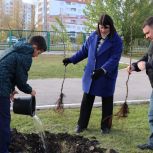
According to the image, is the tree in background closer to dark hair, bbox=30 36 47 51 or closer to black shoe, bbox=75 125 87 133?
black shoe, bbox=75 125 87 133

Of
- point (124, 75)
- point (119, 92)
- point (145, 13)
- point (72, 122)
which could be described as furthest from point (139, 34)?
point (72, 122)

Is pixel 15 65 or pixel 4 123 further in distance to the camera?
pixel 4 123

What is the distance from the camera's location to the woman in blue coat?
6.37m

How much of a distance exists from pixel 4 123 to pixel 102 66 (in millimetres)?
1923

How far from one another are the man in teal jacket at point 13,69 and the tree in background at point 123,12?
2518 centimetres

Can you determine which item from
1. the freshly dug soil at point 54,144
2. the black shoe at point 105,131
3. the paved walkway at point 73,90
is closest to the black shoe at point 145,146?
the freshly dug soil at point 54,144

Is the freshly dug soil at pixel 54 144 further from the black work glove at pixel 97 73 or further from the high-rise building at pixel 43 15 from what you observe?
the high-rise building at pixel 43 15

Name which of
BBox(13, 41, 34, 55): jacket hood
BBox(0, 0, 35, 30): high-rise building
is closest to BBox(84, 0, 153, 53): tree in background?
BBox(0, 0, 35, 30): high-rise building

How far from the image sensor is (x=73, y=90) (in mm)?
11547

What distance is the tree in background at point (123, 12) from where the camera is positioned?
30.6m

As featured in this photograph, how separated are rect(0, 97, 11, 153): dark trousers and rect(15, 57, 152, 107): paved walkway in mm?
3828

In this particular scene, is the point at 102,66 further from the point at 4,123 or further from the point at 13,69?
the point at 4,123

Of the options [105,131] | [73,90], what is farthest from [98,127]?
[73,90]

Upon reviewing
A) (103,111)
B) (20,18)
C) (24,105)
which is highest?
(20,18)
